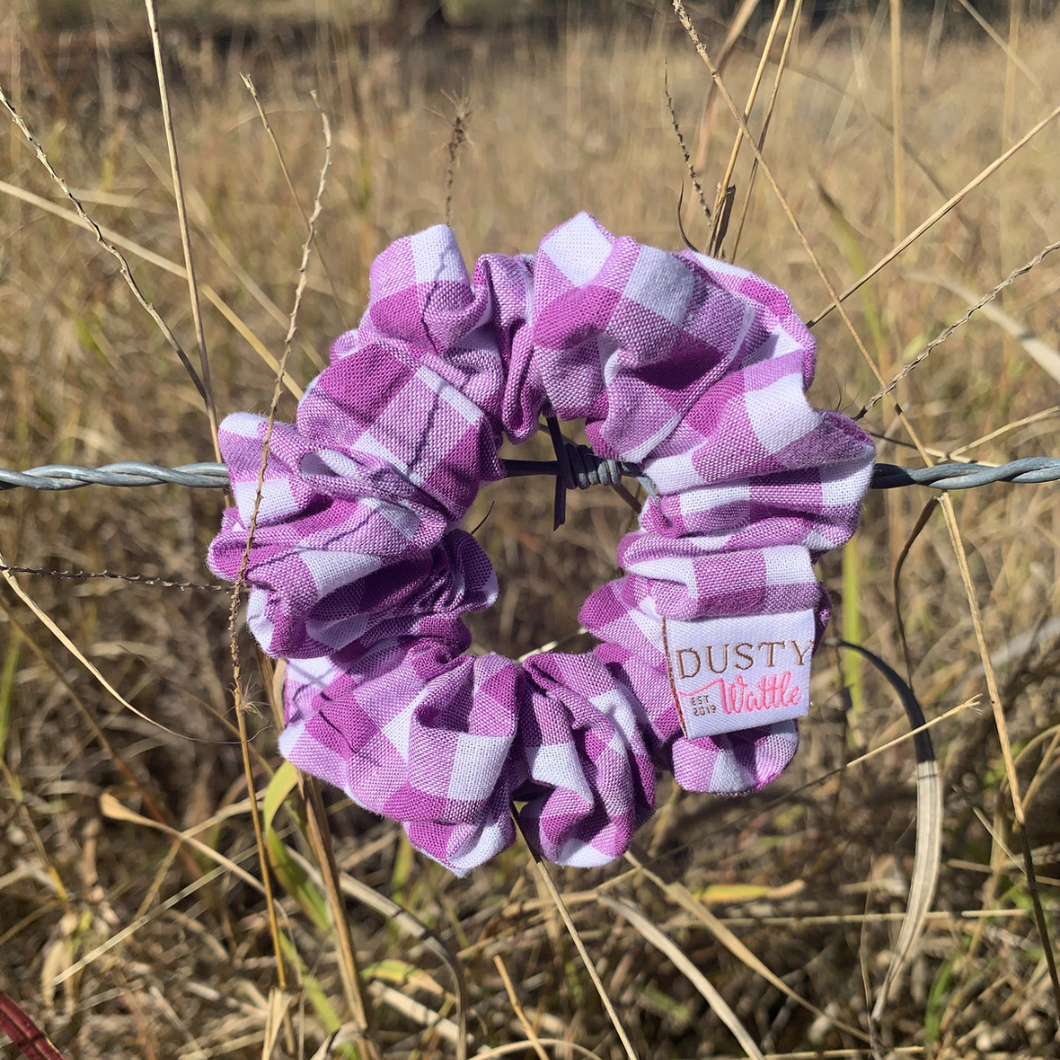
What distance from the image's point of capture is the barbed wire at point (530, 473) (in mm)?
403

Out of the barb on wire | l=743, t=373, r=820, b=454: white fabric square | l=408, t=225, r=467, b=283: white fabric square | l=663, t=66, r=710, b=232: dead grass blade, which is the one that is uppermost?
l=663, t=66, r=710, b=232: dead grass blade

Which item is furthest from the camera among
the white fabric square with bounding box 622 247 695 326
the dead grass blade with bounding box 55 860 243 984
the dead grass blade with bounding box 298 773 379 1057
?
the dead grass blade with bounding box 55 860 243 984

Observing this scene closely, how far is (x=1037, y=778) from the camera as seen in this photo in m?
0.57

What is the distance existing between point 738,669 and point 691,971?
0.81 ft

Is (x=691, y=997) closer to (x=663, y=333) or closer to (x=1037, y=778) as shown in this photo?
(x=1037, y=778)

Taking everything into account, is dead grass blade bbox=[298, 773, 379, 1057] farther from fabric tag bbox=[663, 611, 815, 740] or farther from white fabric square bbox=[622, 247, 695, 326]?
white fabric square bbox=[622, 247, 695, 326]

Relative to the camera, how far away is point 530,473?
40cm

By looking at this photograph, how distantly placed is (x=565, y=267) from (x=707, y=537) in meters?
0.16

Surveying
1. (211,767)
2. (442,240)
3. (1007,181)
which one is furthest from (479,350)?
(1007,181)

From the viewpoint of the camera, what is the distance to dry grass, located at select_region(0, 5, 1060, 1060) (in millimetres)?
670

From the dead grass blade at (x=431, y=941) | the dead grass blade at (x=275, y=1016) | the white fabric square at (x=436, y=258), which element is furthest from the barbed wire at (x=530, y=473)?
the dead grass blade at (x=275, y=1016)

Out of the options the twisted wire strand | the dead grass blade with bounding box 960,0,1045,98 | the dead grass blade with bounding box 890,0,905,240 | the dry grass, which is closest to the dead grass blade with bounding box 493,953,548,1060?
the dry grass

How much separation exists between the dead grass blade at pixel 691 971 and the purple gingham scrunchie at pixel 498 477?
0.54ft

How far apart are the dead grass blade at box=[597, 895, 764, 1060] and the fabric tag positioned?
20 centimetres
